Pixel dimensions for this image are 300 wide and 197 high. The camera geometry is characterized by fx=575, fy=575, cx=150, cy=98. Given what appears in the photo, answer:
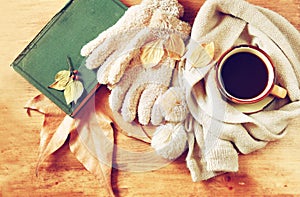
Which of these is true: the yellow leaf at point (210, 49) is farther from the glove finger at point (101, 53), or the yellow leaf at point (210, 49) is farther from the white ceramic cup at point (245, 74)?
the glove finger at point (101, 53)

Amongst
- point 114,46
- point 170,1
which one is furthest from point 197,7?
point 114,46

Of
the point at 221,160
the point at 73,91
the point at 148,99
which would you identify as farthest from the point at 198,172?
the point at 73,91

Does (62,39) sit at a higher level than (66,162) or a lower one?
higher

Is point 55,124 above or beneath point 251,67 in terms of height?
beneath

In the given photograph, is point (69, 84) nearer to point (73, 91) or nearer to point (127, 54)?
point (73, 91)

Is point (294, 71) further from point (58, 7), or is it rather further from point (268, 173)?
point (58, 7)

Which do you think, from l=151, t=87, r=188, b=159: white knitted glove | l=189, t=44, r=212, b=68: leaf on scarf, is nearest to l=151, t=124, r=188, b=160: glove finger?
l=151, t=87, r=188, b=159: white knitted glove
